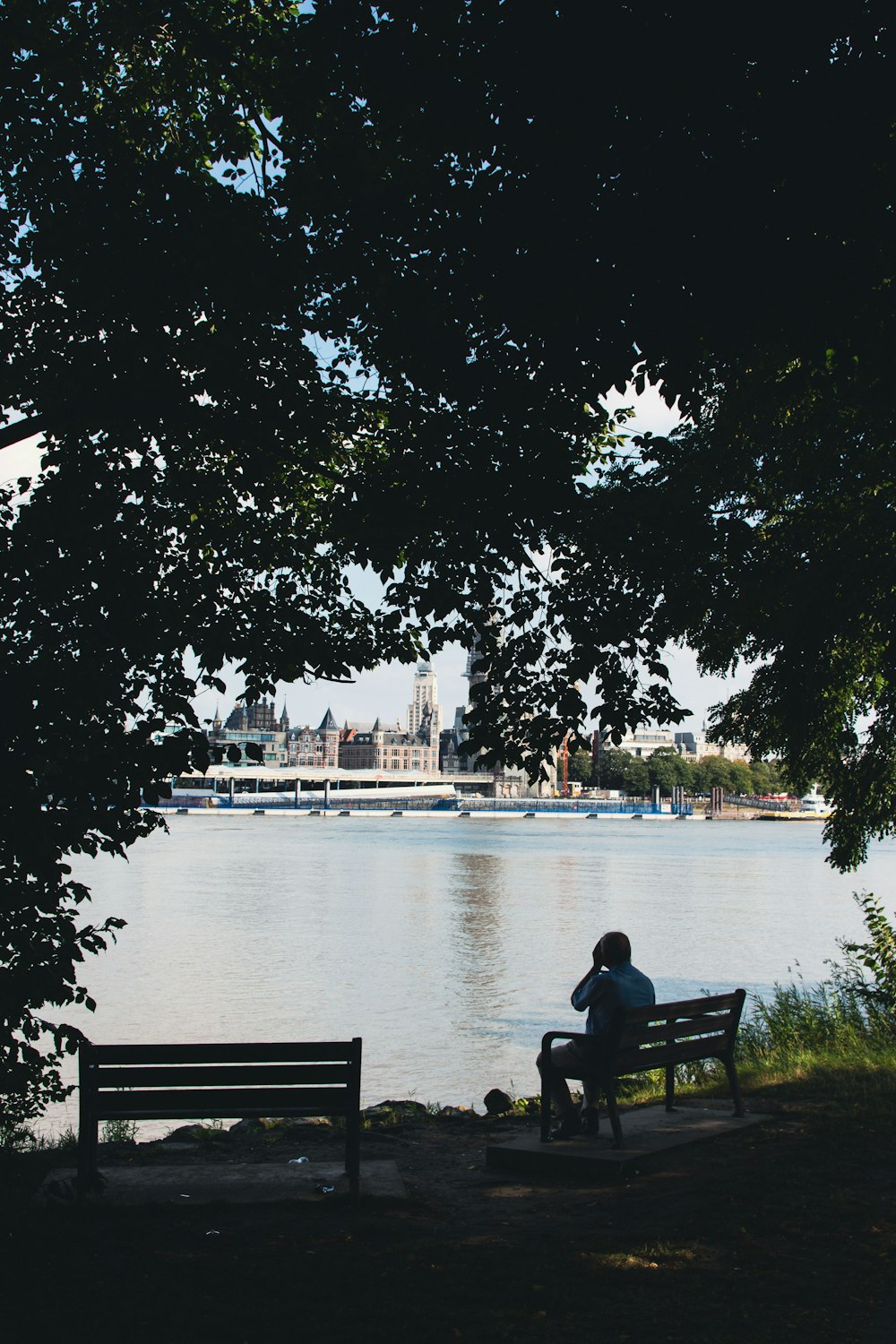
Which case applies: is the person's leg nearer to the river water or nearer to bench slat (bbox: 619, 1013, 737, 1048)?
bench slat (bbox: 619, 1013, 737, 1048)

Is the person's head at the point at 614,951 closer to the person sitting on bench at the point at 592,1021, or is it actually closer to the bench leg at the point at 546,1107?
the person sitting on bench at the point at 592,1021

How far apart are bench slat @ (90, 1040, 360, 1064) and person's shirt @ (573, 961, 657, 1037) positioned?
177cm

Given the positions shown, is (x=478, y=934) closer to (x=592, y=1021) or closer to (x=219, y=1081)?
(x=592, y=1021)

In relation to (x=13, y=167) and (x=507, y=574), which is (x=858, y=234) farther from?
(x=13, y=167)

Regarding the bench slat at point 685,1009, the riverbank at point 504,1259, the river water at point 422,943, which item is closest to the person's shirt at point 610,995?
the bench slat at point 685,1009

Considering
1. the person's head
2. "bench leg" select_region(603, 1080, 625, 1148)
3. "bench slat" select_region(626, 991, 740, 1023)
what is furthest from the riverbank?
the person's head

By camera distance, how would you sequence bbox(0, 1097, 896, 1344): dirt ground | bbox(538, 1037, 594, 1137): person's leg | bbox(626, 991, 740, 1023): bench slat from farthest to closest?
bbox(538, 1037, 594, 1137): person's leg → bbox(626, 991, 740, 1023): bench slat → bbox(0, 1097, 896, 1344): dirt ground

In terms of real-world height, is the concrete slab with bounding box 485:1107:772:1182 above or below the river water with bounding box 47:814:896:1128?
above

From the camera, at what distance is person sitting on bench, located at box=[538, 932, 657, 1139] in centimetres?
740

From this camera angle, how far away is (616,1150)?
7051 mm

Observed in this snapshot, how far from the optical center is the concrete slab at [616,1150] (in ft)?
22.4

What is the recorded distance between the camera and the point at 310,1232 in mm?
5617

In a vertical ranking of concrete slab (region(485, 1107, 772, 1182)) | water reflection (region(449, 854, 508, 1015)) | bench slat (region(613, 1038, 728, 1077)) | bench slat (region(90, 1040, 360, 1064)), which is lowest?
water reflection (region(449, 854, 508, 1015))

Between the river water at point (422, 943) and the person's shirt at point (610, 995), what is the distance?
5.68m
